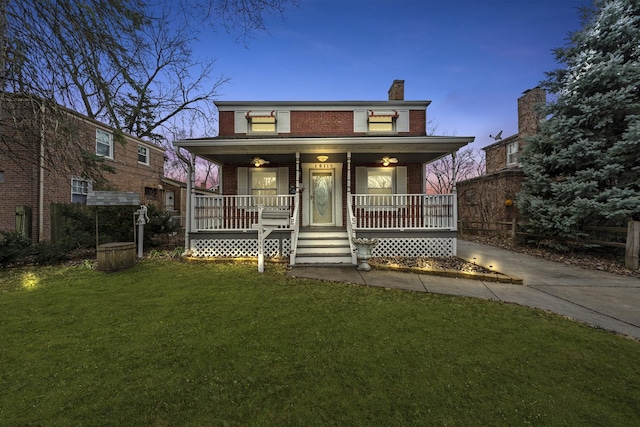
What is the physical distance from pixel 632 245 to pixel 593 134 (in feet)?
12.2

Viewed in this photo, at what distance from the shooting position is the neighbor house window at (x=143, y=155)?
15665 millimetres

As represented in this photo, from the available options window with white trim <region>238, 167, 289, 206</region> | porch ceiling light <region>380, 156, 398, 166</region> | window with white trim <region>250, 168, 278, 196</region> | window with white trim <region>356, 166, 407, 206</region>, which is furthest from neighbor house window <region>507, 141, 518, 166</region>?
window with white trim <region>250, 168, 278, 196</region>

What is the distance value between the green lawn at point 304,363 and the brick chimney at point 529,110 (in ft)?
44.0

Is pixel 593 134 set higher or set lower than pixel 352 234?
higher

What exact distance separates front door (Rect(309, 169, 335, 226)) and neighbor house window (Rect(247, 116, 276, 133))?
2.71m

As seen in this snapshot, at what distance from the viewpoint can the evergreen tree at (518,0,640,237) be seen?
7406 millimetres

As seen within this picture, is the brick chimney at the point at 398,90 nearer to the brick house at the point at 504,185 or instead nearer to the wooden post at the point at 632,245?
the brick house at the point at 504,185

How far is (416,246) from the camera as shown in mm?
7945

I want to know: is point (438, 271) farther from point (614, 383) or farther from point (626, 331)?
point (614, 383)

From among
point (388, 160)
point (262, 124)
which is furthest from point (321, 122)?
point (388, 160)

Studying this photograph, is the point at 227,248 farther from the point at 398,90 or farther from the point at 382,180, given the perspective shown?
the point at 398,90

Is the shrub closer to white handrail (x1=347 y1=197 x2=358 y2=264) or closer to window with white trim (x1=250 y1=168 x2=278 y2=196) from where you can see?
window with white trim (x1=250 y1=168 x2=278 y2=196)

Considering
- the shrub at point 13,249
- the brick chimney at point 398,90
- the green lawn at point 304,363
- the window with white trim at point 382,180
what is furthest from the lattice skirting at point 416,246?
the shrub at point 13,249

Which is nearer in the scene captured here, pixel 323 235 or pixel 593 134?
pixel 323 235
